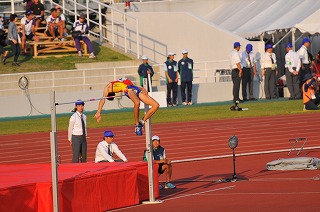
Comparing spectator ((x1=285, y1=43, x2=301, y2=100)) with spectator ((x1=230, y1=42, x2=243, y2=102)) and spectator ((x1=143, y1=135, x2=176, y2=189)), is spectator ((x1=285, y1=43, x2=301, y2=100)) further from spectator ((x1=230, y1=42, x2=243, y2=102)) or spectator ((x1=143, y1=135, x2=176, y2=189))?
spectator ((x1=143, y1=135, x2=176, y2=189))

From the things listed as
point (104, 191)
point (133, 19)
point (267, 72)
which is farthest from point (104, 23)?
point (104, 191)

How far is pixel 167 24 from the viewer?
40719 mm

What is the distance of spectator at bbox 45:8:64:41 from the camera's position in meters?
37.9

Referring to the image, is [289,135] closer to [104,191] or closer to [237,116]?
[237,116]

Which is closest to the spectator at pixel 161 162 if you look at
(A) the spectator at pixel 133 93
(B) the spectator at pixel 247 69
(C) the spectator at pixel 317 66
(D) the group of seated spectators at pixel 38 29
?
(A) the spectator at pixel 133 93

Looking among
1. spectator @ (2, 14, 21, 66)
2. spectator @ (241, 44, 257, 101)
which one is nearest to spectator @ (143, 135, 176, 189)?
spectator @ (241, 44, 257, 101)

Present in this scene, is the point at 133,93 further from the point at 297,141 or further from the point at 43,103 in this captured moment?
the point at 43,103

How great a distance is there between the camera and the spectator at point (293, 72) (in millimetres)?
34062

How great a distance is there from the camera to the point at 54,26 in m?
38.0

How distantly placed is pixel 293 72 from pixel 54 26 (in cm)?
872

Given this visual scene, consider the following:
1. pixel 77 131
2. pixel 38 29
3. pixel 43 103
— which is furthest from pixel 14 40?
pixel 77 131

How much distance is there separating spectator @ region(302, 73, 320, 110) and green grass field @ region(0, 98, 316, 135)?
1.00 ft

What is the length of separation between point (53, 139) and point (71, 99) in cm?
1953

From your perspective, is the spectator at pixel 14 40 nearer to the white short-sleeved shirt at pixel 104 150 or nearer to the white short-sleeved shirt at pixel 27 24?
the white short-sleeved shirt at pixel 27 24
